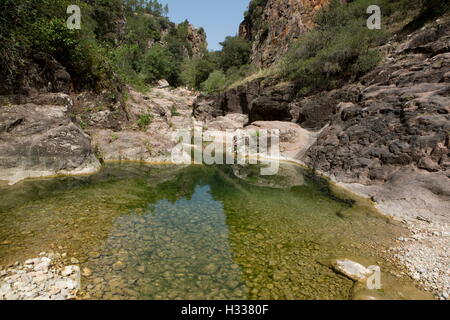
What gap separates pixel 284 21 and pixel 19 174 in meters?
41.2

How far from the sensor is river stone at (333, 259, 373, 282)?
4.79 meters

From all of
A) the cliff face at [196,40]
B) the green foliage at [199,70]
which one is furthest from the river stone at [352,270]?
the cliff face at [196,40]

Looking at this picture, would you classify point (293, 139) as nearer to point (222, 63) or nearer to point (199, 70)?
point (222, 63)

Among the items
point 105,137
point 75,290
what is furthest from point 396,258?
point 105,137

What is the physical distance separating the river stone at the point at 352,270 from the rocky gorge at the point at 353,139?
38.9 inches

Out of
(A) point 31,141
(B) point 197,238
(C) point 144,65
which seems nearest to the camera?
(B) point 197,238

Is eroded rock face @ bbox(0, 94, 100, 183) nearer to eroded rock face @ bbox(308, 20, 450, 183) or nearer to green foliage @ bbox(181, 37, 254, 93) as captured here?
eroded rock face @ bbox(308, 20, 450, 183)

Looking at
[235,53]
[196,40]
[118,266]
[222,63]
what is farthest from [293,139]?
[196,40]

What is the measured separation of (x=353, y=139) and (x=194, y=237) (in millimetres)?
11402

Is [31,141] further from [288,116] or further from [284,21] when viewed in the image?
[284,21]

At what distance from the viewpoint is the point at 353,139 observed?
13.5 meters

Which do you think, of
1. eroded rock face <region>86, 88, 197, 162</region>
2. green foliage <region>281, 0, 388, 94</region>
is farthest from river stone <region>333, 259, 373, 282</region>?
green foliage <region>281, 0, 388, 94</region>

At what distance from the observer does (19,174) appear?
32.2ft

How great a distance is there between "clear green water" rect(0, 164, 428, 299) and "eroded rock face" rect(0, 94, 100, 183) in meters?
1.07
